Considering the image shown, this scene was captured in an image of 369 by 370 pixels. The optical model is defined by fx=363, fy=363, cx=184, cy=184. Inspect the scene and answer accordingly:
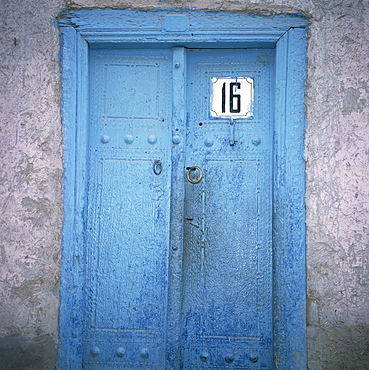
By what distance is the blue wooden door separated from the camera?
202 centimetres

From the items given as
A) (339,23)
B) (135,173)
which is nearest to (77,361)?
(135,173)

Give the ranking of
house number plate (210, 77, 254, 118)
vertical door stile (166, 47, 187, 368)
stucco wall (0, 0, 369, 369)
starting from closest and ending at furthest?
stucco wall (0, 0, 369, 369) → vertical door stile (166, 47, 187, 368) → house number plate (210, 77, 254, 118)

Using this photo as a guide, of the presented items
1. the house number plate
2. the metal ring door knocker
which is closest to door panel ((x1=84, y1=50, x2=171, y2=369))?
the metal ring door knocker

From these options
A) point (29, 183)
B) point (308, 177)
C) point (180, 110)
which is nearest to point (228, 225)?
point (308, 177)

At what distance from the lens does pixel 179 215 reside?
2.06 meters

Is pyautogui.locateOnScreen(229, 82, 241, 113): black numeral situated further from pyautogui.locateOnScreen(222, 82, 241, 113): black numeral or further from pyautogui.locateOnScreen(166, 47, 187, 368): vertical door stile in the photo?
pyautogui.locateOnScreen(166, 47, 187, 368): vertical door stile

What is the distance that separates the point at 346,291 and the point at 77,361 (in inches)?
57.9

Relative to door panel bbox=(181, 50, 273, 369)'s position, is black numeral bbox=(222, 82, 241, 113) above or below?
above

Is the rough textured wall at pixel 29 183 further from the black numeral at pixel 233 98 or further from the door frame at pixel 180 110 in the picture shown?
the black numeral at pixel 233 98

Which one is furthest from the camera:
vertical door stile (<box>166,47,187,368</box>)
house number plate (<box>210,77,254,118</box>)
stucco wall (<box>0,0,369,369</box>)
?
house number plate (<box>210,77,254,118</box>)

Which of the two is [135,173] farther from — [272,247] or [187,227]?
[272,247]

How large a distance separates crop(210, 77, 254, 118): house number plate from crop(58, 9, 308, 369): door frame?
7.1 inches

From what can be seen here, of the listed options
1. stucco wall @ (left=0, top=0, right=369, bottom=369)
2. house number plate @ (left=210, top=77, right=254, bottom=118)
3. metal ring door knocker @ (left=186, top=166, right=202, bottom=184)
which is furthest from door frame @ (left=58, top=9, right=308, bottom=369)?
metal ring door knocker @ (left=186, top=166, right=202, bottom=184)

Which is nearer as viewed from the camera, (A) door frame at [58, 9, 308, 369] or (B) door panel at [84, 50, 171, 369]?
(A) door frame at [58, 9, 308, 369]
